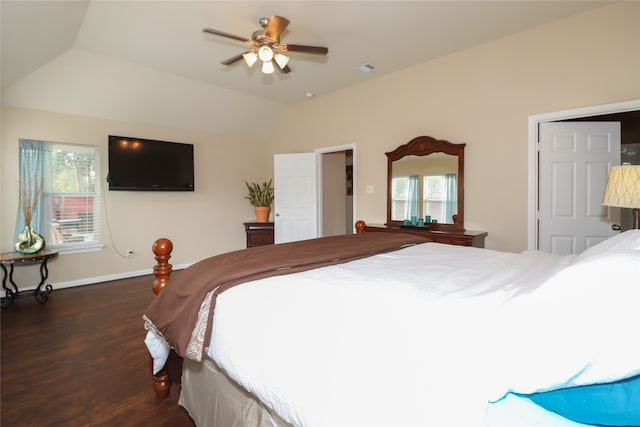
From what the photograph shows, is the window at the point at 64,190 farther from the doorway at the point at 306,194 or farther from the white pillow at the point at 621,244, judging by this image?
the white pillow at the point at 621,244

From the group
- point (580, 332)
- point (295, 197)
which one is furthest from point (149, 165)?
point (580, 332)

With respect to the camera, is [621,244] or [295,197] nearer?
[621,244]

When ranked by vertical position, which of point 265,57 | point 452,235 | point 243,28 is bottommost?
point 452,235

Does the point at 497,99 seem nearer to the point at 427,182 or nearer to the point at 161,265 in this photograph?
the point at 427,182

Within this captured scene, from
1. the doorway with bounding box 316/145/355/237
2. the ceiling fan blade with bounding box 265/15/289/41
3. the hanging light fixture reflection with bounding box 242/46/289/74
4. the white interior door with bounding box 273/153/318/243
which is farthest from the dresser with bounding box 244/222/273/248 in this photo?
the ceiling fan blade with bounding box 265/15/289/41

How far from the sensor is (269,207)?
5777mm

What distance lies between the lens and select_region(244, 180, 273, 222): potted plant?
5723 mm

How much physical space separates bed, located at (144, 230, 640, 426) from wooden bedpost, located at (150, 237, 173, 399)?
351 mm

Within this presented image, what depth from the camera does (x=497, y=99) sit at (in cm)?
332

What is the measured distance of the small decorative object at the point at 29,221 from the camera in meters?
3.51

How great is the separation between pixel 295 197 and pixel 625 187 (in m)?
4.09

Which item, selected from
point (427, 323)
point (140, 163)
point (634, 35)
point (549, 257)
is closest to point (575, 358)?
point (427, 323)

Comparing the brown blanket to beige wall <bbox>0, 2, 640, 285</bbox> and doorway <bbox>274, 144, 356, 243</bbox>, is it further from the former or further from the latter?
doorway <bbox>274, 144, 356, 243</bbox>

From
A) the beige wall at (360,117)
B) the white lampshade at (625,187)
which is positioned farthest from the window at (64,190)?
the white lampshade at (625,187)
